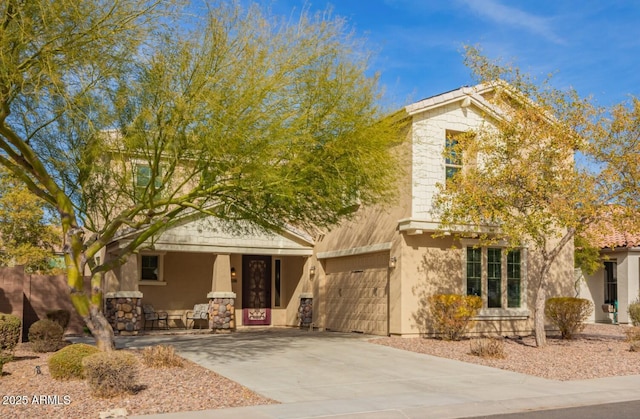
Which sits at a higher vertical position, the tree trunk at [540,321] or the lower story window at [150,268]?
the lower story window at [150,268]

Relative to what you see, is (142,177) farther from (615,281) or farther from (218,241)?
(615,281)

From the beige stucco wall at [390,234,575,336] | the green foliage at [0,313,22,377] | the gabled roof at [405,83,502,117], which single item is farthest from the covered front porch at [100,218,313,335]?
the gabled roof at [405,83,502,117]

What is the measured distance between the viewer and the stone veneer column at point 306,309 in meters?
22.5

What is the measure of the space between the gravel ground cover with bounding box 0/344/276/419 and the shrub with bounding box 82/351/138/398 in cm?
14

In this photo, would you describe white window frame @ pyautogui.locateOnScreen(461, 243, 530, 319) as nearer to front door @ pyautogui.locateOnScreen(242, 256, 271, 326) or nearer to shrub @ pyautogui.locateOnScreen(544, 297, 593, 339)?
shrub @ pyautogui.locateOnScreen(544, 297, 593, 339)

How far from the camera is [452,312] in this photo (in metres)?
17.2

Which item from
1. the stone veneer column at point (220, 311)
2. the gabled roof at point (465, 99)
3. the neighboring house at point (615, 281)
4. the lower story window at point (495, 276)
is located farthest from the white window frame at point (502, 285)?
the stone veneer column at point (220, 311)

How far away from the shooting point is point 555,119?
16.2 metres

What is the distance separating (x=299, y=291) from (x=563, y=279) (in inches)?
333

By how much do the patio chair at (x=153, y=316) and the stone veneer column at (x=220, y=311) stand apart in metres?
2.07

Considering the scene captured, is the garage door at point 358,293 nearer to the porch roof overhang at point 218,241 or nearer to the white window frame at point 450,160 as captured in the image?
the porch roof overhang at point 218,241

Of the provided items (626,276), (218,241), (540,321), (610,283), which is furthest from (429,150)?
(610,283)

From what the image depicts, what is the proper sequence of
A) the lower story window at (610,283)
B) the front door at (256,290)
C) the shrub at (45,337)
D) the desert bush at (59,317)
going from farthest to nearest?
the lower story window at (610,283)
the front door at (256,290)
the desert bush at (59,317)
the shrub at (45,337)

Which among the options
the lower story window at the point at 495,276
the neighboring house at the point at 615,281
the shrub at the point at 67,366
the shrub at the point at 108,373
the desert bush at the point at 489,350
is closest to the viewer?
the shrub at the point at 108,373
